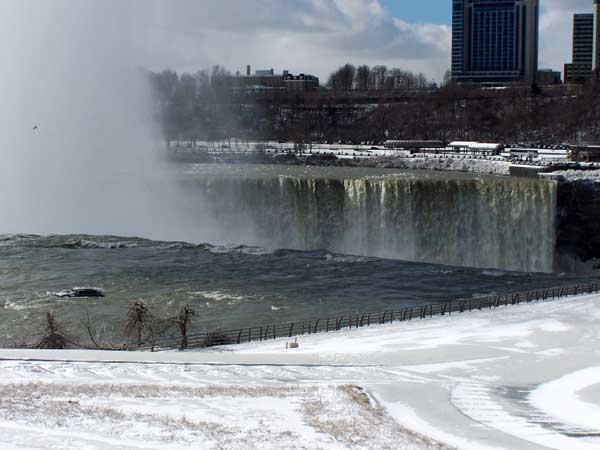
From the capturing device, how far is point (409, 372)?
23.6 m

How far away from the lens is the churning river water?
122 feet

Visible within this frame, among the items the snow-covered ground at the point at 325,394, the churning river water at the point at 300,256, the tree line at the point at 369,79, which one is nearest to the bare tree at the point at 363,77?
the tree line at the point at 369,79

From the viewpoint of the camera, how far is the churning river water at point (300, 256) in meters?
37.1

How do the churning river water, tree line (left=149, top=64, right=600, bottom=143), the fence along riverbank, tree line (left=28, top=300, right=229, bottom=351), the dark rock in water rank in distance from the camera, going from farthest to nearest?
tree line (left=149, top=64, right=600, bottom=143), the dark rock in water, the churning river water, the fence along riverbank, tree line (left=28, top=300, right=229, bottom=351)

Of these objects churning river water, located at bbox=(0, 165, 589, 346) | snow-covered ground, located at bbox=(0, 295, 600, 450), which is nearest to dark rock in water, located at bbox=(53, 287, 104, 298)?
churning river water, located at bbox=(0, 165, 589, 346)

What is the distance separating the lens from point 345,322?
3195 cm

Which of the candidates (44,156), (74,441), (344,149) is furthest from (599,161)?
(74,441)

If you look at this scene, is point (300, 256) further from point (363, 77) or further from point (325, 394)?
point (363, 77)

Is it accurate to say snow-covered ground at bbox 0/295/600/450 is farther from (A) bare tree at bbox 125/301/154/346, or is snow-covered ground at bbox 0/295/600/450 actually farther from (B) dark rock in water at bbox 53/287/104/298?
(B) dark rock in water at bbox 53/287/104/298

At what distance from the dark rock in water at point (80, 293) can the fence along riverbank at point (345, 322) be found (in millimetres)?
9346

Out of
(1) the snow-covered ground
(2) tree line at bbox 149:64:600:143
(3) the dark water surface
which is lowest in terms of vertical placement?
(3) the dark water surface

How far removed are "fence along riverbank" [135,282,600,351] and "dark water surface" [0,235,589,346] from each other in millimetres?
2927

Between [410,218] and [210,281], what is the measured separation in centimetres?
1975

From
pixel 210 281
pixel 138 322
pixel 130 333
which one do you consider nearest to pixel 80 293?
pixel 210 281
